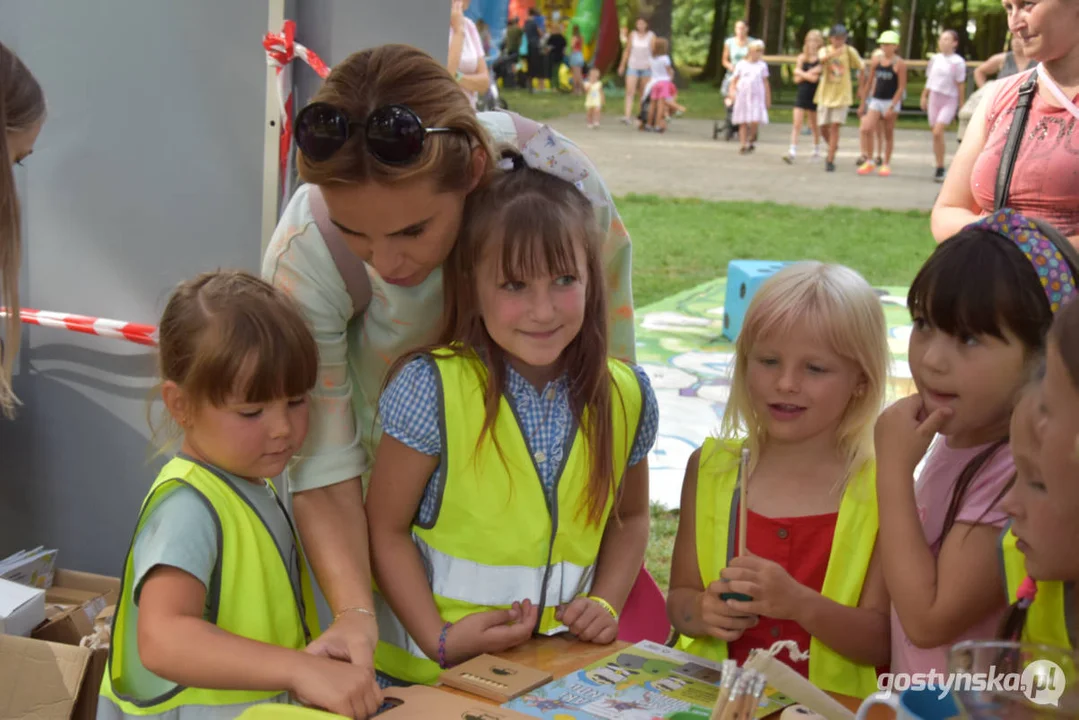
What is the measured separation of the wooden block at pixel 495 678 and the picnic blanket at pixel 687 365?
2.23 m

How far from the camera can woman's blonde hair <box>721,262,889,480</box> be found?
1890 millimetres

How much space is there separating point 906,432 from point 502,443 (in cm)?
59

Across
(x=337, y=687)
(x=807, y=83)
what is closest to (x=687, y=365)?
(x=337, y=687)

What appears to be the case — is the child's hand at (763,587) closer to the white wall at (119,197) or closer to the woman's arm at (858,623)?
the woman's arm at (858,623)

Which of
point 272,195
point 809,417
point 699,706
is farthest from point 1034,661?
point 272,195

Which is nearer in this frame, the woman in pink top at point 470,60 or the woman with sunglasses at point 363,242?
the woman with sunglasses at point 363,242

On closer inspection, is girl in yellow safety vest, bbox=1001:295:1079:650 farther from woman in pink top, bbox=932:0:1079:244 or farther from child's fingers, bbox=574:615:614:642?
woman in pink top, bbox=932:0:1079:244

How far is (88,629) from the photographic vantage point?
262 centimetres

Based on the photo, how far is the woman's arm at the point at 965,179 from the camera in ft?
10.3

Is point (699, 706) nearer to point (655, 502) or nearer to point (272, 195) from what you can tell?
point (272, 195)

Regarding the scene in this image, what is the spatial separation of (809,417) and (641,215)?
9.74 meters

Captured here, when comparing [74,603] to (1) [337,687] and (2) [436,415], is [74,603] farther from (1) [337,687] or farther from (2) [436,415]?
(1) [337,687]

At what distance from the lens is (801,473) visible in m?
1.91

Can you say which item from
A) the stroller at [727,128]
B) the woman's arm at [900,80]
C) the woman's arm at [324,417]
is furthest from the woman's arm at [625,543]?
the stroller at [727,128]
